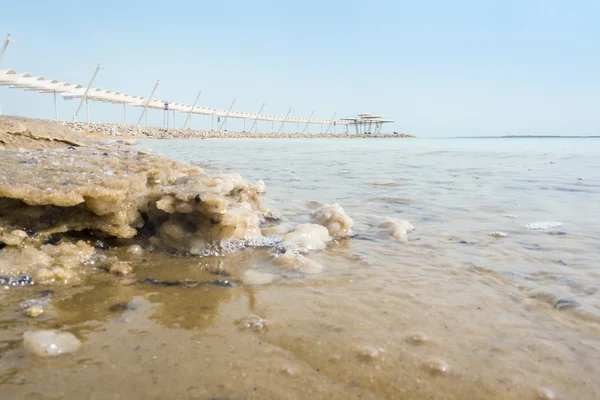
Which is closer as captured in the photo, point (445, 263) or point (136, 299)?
point (136, 299)

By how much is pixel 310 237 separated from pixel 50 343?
1652 millimetres

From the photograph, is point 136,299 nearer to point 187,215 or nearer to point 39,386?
point 39,386

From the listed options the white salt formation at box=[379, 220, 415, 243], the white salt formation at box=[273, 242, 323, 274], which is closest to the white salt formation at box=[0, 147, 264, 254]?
the white salt formation at box=[273, 242, 323, 274]

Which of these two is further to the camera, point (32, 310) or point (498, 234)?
point (498, 234)

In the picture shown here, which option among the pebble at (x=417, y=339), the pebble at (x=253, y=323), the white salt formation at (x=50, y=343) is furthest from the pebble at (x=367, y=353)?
the white salt formation at (x=50, y=343)

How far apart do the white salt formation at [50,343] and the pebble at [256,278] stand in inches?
31.4

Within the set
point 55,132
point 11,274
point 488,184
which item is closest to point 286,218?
point 11,274

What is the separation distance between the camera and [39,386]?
1.00 meters

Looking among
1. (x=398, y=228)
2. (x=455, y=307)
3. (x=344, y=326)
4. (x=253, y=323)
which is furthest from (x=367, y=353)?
(x=398, y=228)

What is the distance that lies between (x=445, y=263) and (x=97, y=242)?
2.13 m

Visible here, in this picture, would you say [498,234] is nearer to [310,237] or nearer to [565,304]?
[565,304]

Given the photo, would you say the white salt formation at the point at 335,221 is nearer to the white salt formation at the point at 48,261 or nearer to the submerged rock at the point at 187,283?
the submerged rock at the point at 187,283

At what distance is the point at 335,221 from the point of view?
2.96m

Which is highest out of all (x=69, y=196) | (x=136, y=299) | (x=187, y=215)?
(x=69, y=196)
